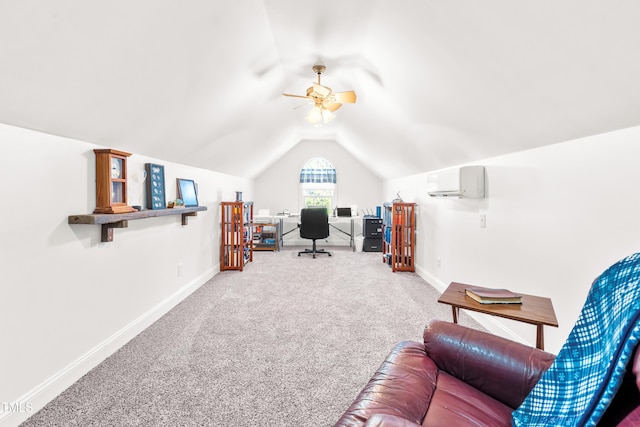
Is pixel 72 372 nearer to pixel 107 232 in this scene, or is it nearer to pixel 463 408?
pixel 107 232

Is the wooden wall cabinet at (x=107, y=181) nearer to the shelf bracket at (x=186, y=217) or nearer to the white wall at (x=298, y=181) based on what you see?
the shelf bracket at (x=186, y=217)

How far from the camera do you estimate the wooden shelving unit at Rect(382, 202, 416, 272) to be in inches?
171

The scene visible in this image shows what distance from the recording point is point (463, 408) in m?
1.03

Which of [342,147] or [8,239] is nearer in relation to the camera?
[8,239]

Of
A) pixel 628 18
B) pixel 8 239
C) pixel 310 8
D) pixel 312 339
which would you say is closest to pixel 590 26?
pixel 628 18

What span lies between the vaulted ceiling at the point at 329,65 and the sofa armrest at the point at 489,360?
45.7 inches

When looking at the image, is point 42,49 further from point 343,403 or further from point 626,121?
point 626,121

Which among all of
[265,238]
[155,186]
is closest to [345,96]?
[155,186]

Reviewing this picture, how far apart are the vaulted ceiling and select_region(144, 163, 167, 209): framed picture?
0.16 m

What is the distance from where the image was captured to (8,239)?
4.58 ft

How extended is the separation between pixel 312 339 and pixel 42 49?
7.52ft

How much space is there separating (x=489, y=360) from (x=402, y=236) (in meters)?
3.28

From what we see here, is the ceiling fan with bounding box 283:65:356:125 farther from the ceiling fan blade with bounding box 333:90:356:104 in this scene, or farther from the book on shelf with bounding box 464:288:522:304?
the book on shelf with bounding box 464:288:522:304

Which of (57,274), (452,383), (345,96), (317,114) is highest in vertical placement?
(345,96)
